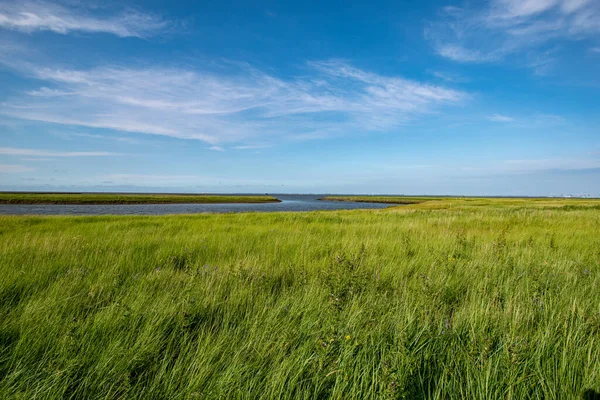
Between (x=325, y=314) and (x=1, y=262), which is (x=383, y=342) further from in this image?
(x=1, y=262)

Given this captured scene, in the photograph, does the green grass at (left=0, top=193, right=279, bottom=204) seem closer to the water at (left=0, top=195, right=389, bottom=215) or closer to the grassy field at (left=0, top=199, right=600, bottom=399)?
the water at (left=0, top=195, right=389, bottom=215)

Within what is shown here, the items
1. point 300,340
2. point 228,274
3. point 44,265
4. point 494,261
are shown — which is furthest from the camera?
point 494,261

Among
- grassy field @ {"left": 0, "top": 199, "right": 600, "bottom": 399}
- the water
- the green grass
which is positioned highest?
grassy field @ {"left": 0, "top": 199, "right": 600, "bottom": 399}

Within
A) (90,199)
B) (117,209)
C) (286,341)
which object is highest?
(286,341)

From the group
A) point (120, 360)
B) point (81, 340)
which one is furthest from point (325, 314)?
point (81, 340)

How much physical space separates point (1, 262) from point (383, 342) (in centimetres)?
653

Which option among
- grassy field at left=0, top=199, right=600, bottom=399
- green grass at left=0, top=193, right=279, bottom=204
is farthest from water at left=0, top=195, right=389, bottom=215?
grassy field at left=0, top=199, right=600, bottom=399

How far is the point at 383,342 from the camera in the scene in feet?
7.72

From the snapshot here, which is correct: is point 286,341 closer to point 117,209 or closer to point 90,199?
point 117,209

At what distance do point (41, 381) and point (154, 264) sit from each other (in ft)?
12.5

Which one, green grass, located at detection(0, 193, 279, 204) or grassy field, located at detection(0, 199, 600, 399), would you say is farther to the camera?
green grass, located at detection(0, 193, 279, 204)

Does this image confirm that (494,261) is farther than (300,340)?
Yes

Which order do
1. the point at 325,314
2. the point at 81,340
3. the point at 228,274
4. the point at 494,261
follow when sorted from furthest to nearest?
the point at 494,261 → the point at 228,274 → the point at 325,314 → the point at 81,340

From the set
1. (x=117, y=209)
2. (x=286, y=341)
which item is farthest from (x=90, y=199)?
(x=286, y=341)
